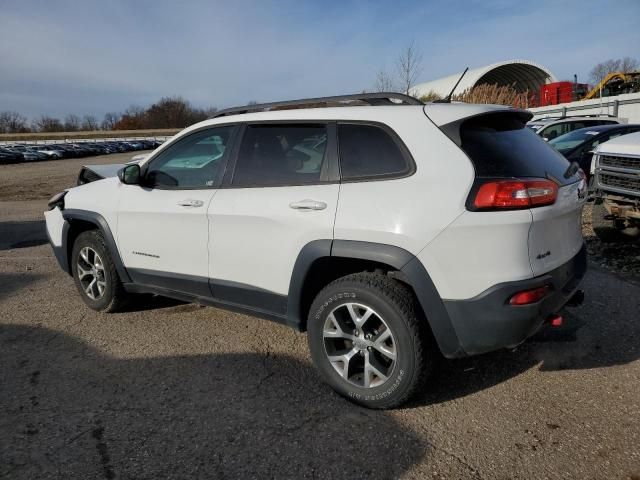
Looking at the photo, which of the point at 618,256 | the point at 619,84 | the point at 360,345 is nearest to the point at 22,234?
the point at 360,345

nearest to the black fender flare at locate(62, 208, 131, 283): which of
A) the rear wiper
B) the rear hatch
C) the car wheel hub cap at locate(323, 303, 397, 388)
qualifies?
the car wheel hub cap at locate(323, 303, 397, 388)

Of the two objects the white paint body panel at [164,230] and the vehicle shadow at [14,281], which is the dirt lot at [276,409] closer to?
the white paint body panel at [164,230]

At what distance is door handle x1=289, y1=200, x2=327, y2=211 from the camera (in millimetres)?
2881

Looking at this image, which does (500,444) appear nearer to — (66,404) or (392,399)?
(392,399)

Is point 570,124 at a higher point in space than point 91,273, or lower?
higher

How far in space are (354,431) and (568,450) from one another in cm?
109

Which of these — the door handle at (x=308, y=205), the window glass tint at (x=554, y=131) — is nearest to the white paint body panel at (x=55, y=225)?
the door handle at (x=308, y=205)

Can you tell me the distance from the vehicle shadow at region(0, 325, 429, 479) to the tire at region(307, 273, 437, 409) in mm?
148

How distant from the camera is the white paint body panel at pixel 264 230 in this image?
2.91 m

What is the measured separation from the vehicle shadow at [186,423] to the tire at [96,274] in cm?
78

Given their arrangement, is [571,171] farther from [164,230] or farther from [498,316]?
[164,230]

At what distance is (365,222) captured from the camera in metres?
2.71

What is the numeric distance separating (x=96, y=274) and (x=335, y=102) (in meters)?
2.72

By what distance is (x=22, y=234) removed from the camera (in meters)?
8.61
